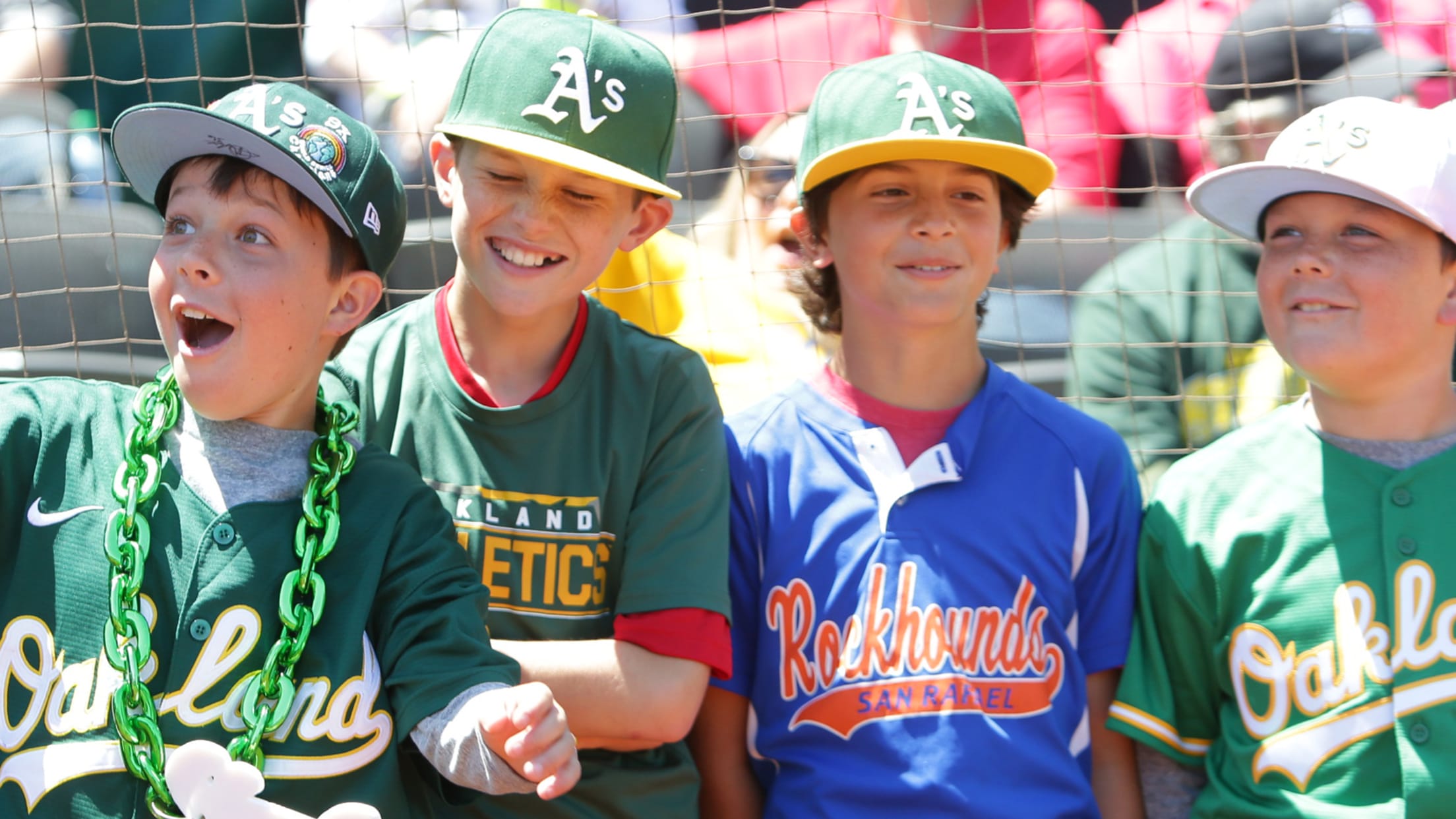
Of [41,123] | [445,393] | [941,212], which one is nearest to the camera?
[445,393]

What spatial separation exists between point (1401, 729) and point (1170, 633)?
33 cm

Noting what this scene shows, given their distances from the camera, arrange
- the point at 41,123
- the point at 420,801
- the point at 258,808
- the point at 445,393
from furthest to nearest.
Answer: the point at 41,123
the point at 445,393
the point at 420,801
the point at 258,808

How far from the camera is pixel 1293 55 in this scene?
336 centimetres

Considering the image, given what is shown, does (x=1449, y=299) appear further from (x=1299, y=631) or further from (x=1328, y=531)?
(x=1299, y=631)

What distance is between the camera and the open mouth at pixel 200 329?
5.24 ft

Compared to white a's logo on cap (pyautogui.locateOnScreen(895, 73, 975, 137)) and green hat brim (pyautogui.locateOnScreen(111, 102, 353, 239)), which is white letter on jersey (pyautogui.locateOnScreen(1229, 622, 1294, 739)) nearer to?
white a's logo on cap (pyautogui.locateOnScreen(895, 73, 975, 137))

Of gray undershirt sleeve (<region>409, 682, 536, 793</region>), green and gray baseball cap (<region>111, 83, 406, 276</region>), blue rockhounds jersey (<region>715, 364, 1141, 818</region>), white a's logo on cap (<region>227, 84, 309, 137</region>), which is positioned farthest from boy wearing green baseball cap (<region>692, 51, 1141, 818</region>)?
white a's logo on cap (<region>227, 84, 309, 137</region>)

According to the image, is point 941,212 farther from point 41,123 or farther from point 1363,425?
point 41,123

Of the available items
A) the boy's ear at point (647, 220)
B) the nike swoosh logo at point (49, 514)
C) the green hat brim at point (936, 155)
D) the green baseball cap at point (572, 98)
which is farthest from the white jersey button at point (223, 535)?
the green hat brim at point (936, 155)

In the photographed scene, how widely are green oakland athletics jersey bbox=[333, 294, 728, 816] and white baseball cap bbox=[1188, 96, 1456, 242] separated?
2.89 ft

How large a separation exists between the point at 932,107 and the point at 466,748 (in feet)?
3.84

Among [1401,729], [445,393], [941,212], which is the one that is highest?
[941,212]

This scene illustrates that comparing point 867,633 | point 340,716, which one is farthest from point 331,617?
point 867,633

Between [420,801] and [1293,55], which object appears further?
[1293,55]
